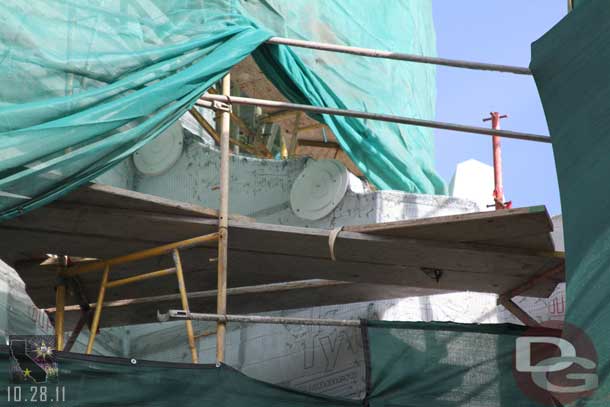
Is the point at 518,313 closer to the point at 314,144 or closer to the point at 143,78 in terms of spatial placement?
the point at 143,78

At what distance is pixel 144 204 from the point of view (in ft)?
27.1

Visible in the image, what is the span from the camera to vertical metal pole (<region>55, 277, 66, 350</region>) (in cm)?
916

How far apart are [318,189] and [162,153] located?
5.77ft

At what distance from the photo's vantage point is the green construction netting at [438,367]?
813cm

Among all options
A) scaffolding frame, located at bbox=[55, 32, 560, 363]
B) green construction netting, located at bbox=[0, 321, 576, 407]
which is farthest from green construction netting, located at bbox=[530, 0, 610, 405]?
green construction netting, located at bbox=[0, 321, 576, 407]

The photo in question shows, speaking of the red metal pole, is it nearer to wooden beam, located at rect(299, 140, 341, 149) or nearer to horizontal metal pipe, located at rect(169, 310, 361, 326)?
wooden beam, located at rect(299, 140, 341, 149)

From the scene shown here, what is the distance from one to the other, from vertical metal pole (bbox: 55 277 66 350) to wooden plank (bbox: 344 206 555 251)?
7.33ft

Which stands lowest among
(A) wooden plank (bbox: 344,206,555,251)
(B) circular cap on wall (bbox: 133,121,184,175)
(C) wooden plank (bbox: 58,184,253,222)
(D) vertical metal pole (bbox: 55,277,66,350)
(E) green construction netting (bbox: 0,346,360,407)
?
(E) green construction netting (bbox: 0,346,360,407)

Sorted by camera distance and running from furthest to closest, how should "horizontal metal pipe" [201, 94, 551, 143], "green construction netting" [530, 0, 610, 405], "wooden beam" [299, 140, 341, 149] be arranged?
"wooden beam" [299, 140, 341, 149], "horizontal metal pipe" [201, 94, 551, 143], "green construction netting" [530, 0, 610, 405]

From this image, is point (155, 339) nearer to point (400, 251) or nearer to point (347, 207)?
point (347, 207)

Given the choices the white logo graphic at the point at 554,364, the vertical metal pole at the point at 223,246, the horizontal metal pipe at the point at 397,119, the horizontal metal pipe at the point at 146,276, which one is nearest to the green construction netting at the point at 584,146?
the white logo graphic at the point at 554,364

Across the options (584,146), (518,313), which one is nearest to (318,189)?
(518,313)

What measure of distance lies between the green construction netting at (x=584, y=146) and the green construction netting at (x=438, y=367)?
1458mm

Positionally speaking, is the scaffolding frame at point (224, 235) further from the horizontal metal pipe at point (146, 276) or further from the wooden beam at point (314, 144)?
the wooden beam at point (314, 144)
